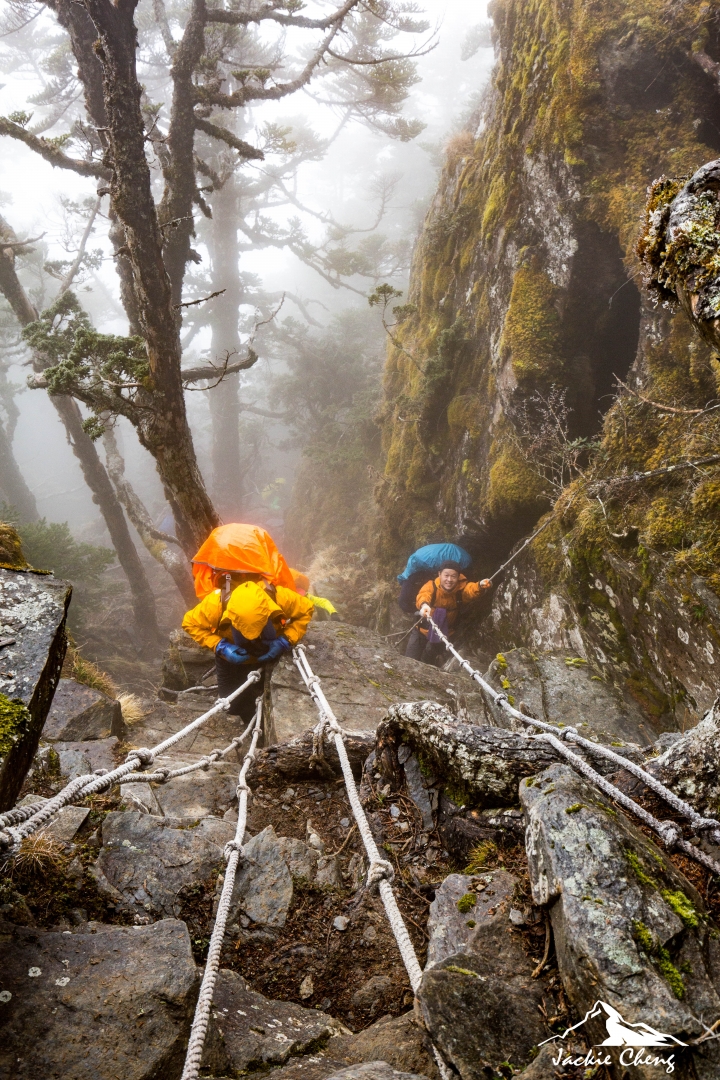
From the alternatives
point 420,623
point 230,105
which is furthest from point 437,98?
point 420,623

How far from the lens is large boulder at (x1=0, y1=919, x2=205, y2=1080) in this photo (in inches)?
64.7

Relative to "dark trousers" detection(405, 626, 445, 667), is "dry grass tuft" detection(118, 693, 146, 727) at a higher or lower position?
lower

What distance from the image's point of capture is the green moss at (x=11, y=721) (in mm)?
2164

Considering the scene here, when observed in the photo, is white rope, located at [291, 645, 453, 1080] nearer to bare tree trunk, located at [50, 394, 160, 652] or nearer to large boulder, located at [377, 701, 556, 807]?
large boulder, located at [377, 701, 556, 807]

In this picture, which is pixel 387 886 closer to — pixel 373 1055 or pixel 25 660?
pixel 373 1055

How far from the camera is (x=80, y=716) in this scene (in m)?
5.90

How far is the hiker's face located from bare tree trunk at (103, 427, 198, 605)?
5698mm

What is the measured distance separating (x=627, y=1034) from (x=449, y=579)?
7.14m

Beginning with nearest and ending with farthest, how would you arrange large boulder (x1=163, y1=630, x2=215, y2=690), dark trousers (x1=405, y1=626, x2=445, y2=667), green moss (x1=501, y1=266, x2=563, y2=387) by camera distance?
green moss (x1=501, y1=266, x2=563, y2=387) < large boulder (x1=163, y1=630, x2=215, y2=690) < dark trousers (x1=405, y1=626, x2=445, y2=667)

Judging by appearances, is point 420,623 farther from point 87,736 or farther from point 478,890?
point 478,890

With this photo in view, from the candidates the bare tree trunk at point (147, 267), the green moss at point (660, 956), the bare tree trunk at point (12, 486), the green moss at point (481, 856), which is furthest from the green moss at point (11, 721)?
the bare tree trunk at point (12, 486)

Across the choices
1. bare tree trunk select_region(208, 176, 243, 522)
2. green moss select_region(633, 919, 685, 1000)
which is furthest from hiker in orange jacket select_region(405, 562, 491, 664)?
bare tree trunk select_region(208, 176, 243, 522)

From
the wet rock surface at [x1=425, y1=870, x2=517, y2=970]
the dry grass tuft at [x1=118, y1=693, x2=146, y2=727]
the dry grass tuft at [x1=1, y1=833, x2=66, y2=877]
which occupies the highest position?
the dry grass tuft at [x1=118, y1=693, x2=146, y2=727]

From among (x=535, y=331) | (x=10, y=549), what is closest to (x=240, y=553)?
(x=10, y=549)
